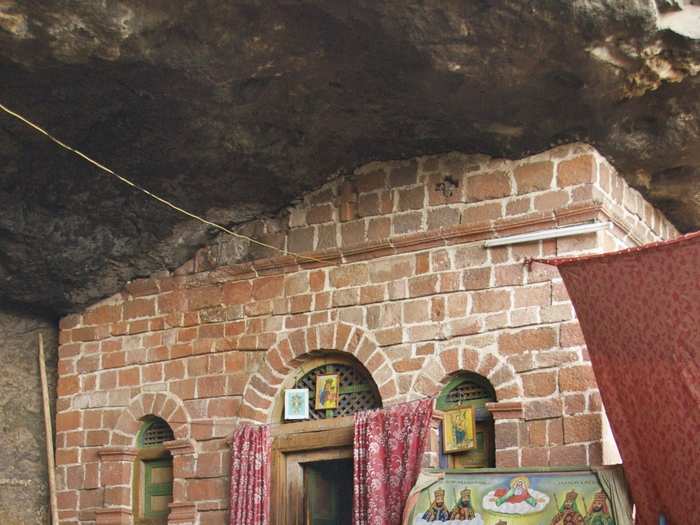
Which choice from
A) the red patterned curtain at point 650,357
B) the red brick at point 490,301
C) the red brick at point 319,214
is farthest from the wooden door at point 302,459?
the red patterned curtain at point 650,357

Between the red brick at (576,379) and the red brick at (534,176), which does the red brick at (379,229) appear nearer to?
the red brick at (534,176)

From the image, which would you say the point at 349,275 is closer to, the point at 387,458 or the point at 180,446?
the point at 387,458

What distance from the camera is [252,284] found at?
10891 mm

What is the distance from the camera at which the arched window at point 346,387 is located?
33.3 ft

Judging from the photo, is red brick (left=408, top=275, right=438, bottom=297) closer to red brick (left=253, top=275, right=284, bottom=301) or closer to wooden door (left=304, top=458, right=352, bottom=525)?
red brick (left=253, top=275, right=284, bottom=301)

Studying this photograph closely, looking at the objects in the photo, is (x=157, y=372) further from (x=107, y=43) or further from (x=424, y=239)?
(x=107, y=43)

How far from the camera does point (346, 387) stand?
10266 millimetres

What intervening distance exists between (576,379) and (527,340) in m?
0.48

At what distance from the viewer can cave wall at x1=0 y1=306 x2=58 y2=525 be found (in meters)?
11.3

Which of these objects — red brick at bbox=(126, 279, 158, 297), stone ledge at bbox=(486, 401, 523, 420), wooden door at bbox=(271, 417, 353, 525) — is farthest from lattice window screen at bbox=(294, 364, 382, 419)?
red brick at bbox=(126, 279, 158, 297)

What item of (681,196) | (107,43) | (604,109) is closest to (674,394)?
(604,109)

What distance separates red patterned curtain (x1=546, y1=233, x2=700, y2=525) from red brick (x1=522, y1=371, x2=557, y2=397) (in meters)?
1.07

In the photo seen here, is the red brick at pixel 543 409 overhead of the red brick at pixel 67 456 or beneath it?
overhead

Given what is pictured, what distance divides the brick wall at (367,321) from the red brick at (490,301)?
12 mm
